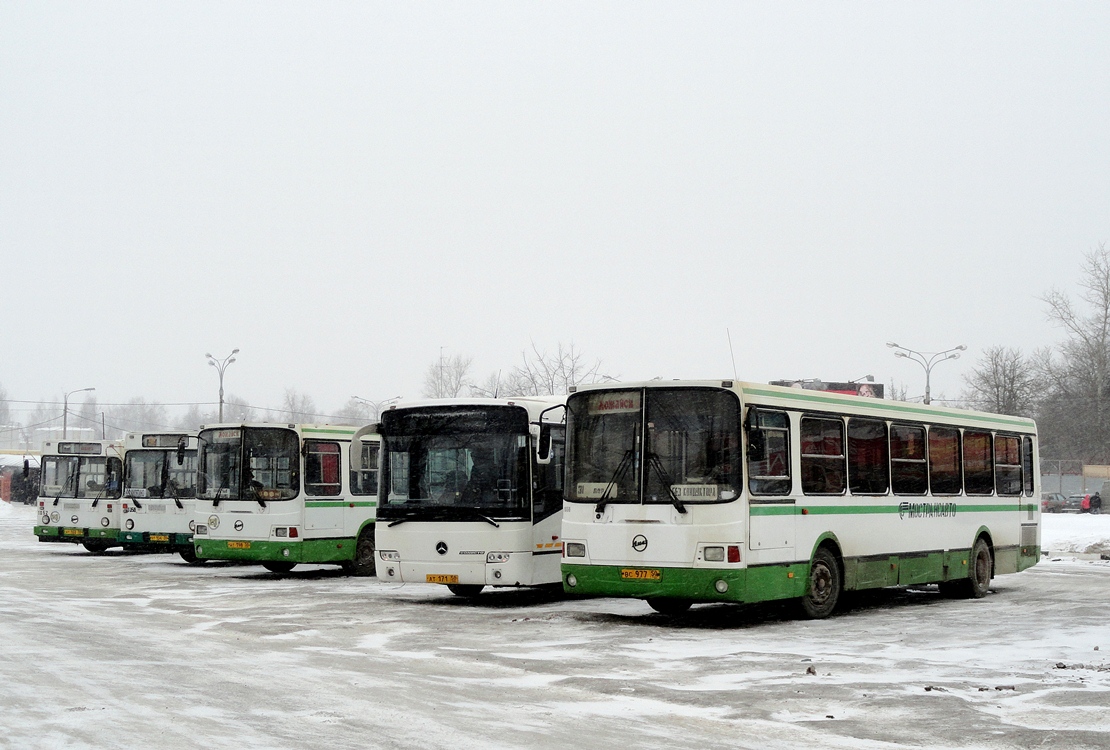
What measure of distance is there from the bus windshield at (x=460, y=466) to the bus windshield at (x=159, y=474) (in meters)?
12.0

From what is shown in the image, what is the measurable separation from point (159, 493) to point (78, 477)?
10.1 ft

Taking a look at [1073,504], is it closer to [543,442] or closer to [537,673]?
[543,442]

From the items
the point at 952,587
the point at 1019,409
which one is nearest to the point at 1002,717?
the point at 952,587

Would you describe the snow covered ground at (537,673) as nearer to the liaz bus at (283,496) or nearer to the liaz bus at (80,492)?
the liaz bus at (283,496)

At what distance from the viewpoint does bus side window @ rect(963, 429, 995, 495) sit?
20641 mm

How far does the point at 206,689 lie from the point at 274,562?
1411 centimetres

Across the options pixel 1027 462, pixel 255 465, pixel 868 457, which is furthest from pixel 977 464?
pixel 255 465

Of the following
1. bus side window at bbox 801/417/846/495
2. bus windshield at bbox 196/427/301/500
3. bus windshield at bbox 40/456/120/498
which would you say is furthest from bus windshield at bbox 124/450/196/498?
bus side window at bbox 801/417/846/495

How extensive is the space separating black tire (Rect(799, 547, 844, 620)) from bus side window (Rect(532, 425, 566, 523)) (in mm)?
3794

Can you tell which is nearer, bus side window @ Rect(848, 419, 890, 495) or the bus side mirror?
bus side window @ Rect(848, 419, 890, 495)

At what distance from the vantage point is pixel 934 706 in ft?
33.6

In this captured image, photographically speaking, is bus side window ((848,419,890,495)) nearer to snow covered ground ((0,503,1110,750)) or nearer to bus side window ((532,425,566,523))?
snow covered ground ((0,503,1110,750))

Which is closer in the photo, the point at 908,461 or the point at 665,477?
the point at 665,477

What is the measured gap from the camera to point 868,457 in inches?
712
